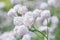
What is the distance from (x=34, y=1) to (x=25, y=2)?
0.13 metres

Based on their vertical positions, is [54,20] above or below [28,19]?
below

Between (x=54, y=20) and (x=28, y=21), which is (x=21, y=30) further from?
(x=54, y=20)

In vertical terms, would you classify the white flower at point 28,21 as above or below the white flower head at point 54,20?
above

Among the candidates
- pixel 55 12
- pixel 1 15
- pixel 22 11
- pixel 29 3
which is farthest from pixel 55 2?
pixel 22 11

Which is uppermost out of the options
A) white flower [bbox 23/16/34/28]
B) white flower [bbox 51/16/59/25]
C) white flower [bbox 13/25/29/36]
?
white flower [bbox 23/16/34/28]

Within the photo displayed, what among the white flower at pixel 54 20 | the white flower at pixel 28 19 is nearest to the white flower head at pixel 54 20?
the white flower at pixel 54 20

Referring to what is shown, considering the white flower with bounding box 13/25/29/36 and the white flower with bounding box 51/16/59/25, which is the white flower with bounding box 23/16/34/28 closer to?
the white flower with bounding box 13/25/29/36

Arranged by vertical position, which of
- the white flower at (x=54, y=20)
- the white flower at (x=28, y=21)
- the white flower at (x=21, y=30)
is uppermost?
the white flower at (x=28, y=21)

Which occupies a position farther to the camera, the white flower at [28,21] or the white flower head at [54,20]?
the white flower head at [54,20]

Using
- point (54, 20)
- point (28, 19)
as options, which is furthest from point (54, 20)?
point (28, 19)

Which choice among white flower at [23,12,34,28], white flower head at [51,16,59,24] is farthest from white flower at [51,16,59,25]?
white flower at [23,12,34,28]

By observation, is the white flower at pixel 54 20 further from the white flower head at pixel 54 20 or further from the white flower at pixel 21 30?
the white flower at pixel 21 30

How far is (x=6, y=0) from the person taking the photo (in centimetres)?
198

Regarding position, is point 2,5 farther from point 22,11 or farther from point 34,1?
point 22,11
